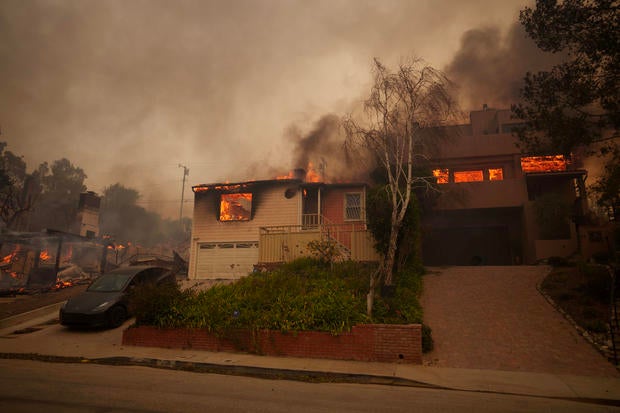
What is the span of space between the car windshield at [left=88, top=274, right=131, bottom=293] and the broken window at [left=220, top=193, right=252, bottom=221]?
30.0 feet

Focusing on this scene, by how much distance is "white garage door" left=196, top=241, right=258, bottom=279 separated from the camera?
2091 centimetres

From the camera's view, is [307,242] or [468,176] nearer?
[307,242]

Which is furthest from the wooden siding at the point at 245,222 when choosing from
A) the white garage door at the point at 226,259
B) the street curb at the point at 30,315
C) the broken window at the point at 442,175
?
the broken window at the point at 442,175

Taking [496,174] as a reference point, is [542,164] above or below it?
above

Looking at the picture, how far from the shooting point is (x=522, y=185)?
21406mm

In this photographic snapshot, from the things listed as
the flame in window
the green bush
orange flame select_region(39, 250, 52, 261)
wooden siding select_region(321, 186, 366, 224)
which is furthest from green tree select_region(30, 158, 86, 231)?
the flame in window

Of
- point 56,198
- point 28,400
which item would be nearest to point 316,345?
point 28,400

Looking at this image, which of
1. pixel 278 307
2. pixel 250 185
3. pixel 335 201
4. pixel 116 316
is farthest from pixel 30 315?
pixel 335 201

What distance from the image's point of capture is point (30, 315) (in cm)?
1352

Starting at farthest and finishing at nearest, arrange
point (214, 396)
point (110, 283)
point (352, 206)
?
1. point (352, 206)
2. point (110, 283)
3. point (214, 396)

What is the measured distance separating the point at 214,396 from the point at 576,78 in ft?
39.6

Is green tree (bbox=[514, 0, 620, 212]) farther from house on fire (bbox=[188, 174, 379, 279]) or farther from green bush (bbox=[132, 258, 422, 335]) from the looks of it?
house on fire (bbox=[188, 174, 379, 279])

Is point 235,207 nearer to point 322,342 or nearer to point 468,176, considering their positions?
point 322,342

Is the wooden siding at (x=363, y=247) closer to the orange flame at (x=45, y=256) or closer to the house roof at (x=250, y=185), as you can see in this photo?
the house roof at (x=250, y=185)
